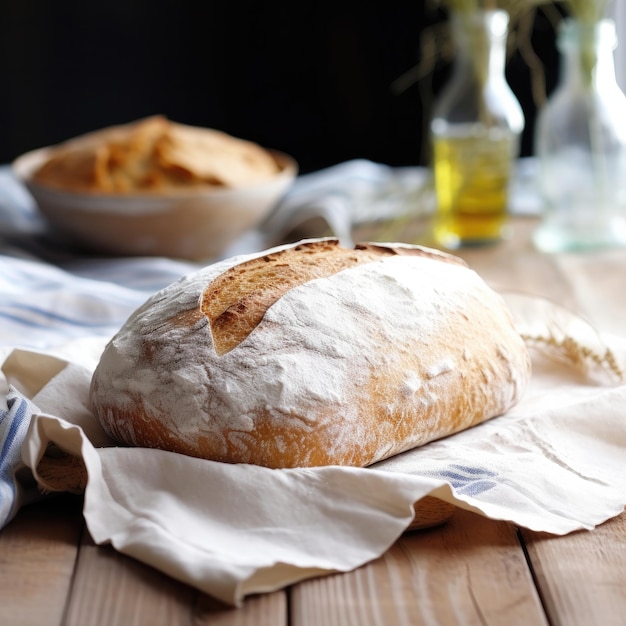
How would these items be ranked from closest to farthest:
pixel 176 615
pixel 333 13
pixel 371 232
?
1. pixel 176 615
2. pixel 371 232
3. pixel 333 13

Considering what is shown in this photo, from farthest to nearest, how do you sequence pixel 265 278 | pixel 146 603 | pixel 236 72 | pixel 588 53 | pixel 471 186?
1. pixel 236 72
2. pixel 471 186
3. pixel 588 53
4. pixel 265 278
5. pixel 146 603

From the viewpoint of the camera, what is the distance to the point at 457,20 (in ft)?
6.15

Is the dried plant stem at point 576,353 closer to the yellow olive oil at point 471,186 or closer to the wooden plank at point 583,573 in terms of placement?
the wooden plank at point 583,573

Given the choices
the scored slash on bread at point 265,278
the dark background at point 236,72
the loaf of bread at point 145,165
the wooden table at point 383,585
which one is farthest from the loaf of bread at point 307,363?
the dark background at point 236,72

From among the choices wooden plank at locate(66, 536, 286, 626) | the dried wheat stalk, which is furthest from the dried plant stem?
wooden plank at locate(66, 536, 286, 626)

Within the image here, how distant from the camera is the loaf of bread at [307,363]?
3.01 ft

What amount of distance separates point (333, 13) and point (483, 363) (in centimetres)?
175

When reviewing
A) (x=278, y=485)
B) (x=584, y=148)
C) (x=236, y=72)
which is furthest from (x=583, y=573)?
(x=236, y=72)

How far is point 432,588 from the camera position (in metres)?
0.81

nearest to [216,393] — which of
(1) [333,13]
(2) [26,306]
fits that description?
(2) [26,306]

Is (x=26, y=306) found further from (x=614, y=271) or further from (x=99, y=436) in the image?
(x=614, y=271)

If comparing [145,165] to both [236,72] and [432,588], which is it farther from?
[432,588]

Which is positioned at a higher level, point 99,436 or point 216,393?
point 216,393

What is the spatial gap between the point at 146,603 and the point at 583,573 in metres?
0.36
